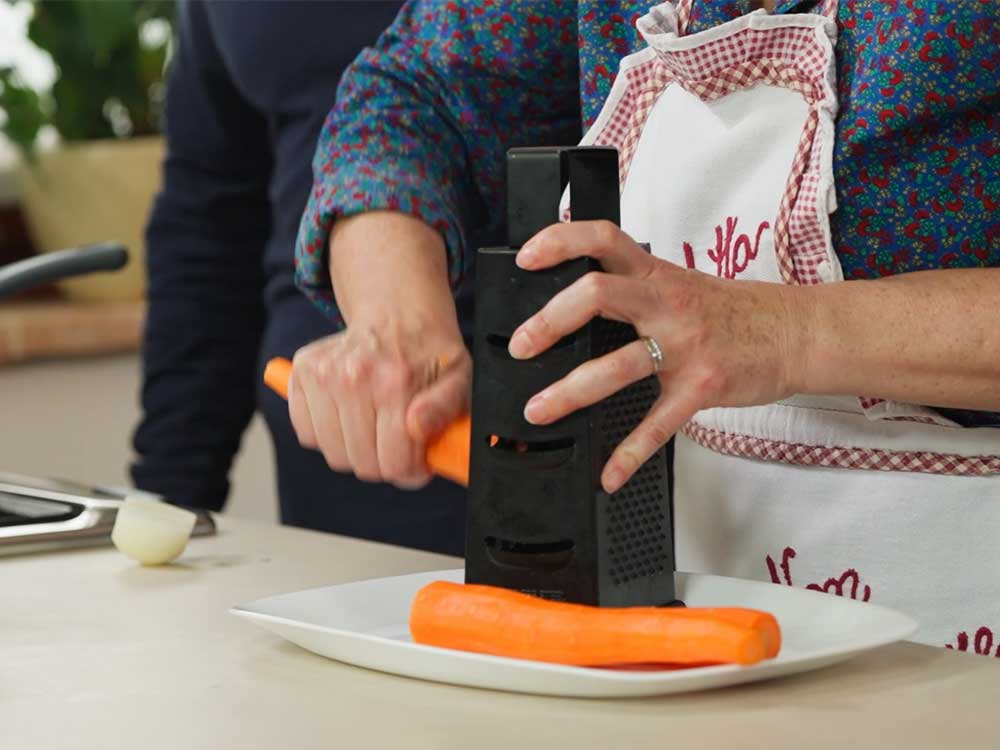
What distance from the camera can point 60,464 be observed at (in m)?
2.57

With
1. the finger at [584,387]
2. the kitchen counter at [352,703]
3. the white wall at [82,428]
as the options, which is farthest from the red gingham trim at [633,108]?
the white wall at [82,428]

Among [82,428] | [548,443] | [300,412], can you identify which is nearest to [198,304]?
[82,428]

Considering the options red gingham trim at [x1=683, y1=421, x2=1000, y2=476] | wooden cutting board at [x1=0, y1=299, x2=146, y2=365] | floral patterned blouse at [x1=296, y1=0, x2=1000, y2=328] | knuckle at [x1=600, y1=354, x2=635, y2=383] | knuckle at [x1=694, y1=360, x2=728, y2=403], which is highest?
floral patterned blouse at [x1=296, y1=0, x2=1000, y2=328]

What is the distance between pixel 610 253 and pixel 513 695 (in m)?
0.23

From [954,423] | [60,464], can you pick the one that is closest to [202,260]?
[60,464]

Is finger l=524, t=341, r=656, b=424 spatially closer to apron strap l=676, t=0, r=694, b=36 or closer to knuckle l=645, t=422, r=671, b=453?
knuckle l=645, t=422, r=671, b=453

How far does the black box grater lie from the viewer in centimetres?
78

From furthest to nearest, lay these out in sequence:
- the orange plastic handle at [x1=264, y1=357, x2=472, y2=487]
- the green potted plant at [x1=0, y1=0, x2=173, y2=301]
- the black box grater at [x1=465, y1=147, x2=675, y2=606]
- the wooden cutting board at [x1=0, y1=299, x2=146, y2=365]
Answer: the green potted plant at [x1=0, y1=0, x2=173, y2=301], the wooden cutting board at [x1=0, y1=299, x2=146, y2=365], the orange plastic handle at [x1=264, y1=357, x2=472, y2=487], the black box grater at [x1=465, y1=147, x2=675, y2=606]

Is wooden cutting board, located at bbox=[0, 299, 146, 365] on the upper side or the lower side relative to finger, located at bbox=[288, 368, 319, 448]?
lower

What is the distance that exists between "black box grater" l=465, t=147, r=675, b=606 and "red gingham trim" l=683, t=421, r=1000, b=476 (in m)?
0.24

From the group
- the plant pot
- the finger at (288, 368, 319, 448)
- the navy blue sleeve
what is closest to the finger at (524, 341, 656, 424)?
the finger at (288, 368, 319, 448)

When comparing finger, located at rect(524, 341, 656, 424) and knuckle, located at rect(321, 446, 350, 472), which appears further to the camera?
knuckle, located at rect(321, 446, 350, 472)

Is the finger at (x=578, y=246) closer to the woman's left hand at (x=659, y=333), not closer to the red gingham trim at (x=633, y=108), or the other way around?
the woman's left hand at (x=659, y=333)

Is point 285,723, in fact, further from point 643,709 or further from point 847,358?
point 847,358
